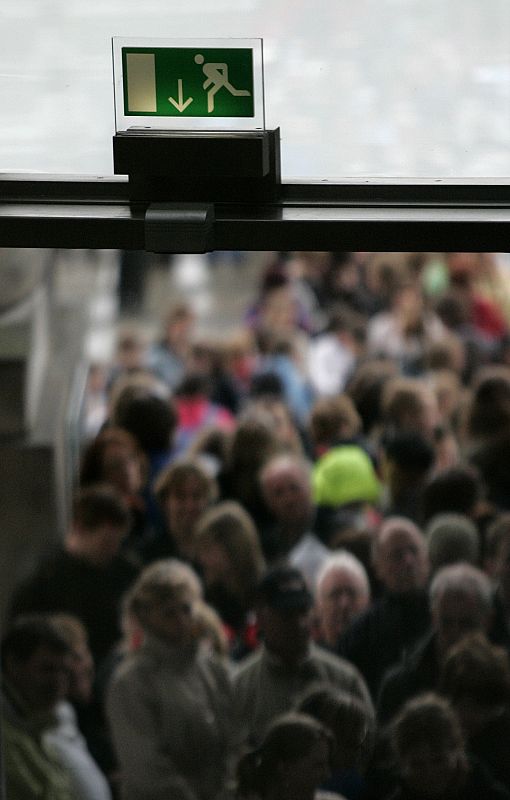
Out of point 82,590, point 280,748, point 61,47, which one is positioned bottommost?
point 280,748

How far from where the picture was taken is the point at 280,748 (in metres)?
3.20

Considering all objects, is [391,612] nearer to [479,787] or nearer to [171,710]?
[479,787]

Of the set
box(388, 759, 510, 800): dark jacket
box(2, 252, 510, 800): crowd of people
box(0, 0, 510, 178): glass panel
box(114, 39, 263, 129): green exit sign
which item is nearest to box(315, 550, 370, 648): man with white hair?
box(2, 252, 510, 800): crowd of people

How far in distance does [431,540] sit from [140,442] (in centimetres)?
97

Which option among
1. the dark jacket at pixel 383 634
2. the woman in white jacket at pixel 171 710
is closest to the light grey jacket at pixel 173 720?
the woman in white jacket at pixel 171 710

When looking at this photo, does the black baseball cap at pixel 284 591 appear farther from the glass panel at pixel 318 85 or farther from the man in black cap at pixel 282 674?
the glass panel at pixel 318 85

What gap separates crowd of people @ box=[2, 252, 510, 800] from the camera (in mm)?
3207

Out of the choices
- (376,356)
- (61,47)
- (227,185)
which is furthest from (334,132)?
(376,356)

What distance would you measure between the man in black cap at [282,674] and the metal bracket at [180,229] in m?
2.00

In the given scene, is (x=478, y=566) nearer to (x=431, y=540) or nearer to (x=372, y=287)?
(x=431, y=540)

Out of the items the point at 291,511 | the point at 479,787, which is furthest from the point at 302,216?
the point at 291,511

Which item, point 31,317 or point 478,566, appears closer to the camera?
point 478,566

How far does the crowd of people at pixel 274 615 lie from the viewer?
321 cm

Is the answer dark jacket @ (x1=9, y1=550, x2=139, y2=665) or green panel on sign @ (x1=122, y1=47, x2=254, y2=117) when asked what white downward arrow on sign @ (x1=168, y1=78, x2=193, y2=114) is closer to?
green panel on sign @ (x1=122, y1=47, x2=254, y2=117)
